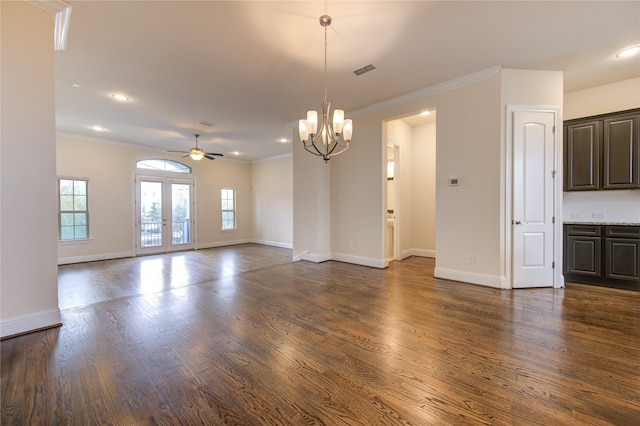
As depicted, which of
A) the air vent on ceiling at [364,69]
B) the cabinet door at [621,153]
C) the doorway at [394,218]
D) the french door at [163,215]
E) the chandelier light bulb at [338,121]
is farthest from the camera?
the french door at [163,215]

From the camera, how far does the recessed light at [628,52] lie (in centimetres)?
321

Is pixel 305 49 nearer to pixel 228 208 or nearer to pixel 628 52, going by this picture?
pixel 628 52

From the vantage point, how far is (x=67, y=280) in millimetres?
4719

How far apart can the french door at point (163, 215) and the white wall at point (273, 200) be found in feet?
7.34

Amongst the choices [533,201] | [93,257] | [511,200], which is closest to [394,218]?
[511,200]

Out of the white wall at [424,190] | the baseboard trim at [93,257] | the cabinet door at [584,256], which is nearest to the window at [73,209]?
the baseboard trim at [93,257]

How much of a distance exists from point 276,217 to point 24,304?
6785mm

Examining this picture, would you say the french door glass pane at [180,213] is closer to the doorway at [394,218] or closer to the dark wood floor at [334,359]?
the dark wood floor at [334,359]

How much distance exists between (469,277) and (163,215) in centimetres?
800

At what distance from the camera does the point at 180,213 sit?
8.35 metres

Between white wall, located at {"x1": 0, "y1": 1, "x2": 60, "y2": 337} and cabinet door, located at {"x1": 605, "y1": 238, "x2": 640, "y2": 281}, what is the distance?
6.84 m

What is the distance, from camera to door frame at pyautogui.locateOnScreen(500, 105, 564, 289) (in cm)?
382

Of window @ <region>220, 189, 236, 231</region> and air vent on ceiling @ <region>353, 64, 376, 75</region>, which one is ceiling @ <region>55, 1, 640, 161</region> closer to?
air vent on ceiling @ <region>353, 64, 376, 75</region>

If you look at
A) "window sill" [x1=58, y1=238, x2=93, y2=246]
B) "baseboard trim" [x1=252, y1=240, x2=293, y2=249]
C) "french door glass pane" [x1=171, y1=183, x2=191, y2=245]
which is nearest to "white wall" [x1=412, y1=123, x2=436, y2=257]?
"baseboard trim" [x1=252, y1=240, x2=293, y2=249]
